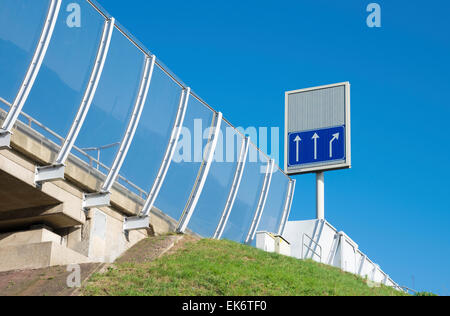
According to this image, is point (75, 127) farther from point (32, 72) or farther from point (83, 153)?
point (32, 72)

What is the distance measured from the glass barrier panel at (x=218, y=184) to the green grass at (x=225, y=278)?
4293 mm

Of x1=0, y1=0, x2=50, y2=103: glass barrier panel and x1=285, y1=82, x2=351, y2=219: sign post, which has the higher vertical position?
x1=285, y1=82, x2=351, y2=219: sign post

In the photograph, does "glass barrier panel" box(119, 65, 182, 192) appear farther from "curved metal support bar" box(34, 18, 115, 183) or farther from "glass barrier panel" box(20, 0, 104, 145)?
"glass barrier panel" box(20, 0, 104, 145)

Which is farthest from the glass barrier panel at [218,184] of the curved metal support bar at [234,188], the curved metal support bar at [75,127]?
the curved metal support bar at [75,127]

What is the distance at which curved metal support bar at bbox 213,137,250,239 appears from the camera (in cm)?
2792

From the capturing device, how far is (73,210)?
22562 mm

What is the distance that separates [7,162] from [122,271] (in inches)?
168

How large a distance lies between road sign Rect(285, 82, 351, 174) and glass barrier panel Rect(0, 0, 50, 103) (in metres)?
16.7

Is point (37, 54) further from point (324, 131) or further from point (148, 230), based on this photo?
point (324, 131)

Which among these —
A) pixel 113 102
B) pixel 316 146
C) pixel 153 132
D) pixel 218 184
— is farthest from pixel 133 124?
pixel 316 146

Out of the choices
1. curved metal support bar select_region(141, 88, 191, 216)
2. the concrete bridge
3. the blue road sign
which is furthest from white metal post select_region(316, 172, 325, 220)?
the concrete bridge

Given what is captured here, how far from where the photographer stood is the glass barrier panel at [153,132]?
23.5 meters

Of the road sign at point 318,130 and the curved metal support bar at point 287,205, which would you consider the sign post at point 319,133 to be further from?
the curved metal support bar at point 287,205
